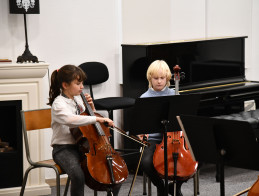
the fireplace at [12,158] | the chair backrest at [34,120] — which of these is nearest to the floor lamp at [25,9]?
the fireplace at [12,158]

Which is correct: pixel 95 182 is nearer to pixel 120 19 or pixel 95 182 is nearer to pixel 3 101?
pixel 3 101

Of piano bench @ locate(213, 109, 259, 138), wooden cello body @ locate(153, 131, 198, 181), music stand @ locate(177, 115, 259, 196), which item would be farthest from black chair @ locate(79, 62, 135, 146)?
music stand @ locate(177, 115, 259, 196)

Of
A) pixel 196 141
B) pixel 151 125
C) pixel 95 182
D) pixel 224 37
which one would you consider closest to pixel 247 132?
pixel 196 141

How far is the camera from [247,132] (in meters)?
2.41

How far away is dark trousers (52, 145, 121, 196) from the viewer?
319 cm

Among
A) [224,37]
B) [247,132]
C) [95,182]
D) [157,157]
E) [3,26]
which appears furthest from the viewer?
[224,37]

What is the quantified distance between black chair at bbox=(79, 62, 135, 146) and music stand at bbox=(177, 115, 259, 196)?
1908mm

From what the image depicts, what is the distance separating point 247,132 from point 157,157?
113 cm

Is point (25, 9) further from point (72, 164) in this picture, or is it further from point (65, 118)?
point (72, 164)

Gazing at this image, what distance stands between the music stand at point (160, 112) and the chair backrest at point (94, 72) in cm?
163

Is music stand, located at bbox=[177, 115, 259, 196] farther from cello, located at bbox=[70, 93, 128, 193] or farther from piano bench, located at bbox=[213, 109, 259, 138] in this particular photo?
piano bench, located at bbox=[213, 109, 259, 138]

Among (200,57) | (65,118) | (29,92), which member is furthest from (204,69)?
(65,118)

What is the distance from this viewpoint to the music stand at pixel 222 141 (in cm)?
243

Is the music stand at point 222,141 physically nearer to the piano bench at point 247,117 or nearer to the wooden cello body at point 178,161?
the wooden cello body at point 178,161
